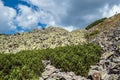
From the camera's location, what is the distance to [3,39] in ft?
171

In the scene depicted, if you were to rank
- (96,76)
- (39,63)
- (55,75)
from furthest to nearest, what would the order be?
(39,63) → (96,76) → (55,75)

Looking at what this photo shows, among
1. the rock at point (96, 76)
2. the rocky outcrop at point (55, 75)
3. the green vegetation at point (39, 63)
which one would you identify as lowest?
the rock at point (96, 76)

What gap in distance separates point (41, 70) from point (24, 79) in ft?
18.0

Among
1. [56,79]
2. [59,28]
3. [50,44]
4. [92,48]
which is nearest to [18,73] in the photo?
[56,79]

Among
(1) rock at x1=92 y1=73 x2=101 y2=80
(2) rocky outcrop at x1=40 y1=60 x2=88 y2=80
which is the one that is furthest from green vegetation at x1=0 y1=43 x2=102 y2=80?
(1) rock at x1=92 y1=73 x2=101 y2=80

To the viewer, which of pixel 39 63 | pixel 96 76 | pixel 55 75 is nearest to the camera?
pixel 55 75

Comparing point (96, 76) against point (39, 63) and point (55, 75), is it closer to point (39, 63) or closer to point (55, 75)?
point (55, 75)

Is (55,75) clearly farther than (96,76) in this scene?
No

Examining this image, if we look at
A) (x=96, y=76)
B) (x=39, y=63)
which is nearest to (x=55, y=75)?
(x=39, y=63)

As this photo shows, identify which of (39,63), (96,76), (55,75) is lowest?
(96,76)

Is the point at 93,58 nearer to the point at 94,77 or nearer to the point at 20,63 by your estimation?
the point at 94,77

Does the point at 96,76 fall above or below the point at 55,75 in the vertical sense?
below

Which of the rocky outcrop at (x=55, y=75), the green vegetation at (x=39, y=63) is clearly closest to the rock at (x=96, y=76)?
the rocky outcrop at (x=55, y=75)

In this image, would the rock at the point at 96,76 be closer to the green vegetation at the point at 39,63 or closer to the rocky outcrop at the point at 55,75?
the rocky outcrop at the point at 55,75
